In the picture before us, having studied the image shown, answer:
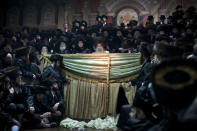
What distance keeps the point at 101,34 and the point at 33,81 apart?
11.6 feet

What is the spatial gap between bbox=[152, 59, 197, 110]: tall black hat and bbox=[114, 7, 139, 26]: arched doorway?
1253cm

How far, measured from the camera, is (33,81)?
8.14 metres

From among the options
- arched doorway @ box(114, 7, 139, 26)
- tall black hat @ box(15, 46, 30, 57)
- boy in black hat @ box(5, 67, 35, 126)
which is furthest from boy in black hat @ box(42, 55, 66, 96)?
arched doorway @ box(114, 7, 139, 26)

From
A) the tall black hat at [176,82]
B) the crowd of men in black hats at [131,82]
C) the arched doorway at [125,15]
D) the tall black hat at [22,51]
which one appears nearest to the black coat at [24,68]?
the crowd of men in black hats at [131,82]

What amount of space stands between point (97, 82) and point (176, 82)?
4.58 meters

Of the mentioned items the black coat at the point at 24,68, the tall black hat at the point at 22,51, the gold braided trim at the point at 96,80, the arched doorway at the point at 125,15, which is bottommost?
the gold braided trim at the point at 96,80

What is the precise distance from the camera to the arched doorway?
52.8 ft

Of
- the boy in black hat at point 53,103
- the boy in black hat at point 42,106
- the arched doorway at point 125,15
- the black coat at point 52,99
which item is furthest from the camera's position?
the arched doorway at point 125,15

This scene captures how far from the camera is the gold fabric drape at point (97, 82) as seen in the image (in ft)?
26.1

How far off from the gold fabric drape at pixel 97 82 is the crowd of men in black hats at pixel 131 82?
1.19 feet

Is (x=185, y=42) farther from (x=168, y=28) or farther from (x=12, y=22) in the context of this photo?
(x=12, y=22)

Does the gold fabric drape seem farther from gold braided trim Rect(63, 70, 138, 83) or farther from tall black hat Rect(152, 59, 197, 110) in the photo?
tall black hat Rect(152, 59, 197, 110)

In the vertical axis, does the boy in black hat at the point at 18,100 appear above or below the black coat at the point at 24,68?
below

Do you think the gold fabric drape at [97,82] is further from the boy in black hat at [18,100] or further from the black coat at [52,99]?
the boy in black hat at [18,100]
